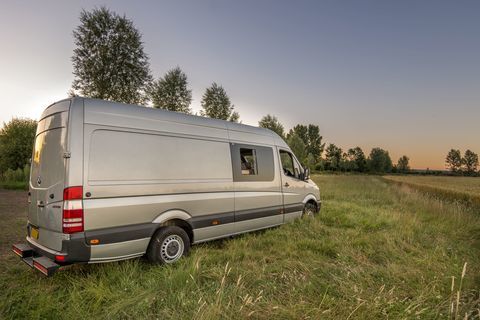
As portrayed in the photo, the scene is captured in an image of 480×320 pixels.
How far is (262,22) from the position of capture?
11820 millimetres

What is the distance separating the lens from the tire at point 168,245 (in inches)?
167

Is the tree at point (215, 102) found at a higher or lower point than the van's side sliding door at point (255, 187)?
higher

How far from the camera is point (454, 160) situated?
123750 mm

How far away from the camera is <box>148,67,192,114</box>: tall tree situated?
84.8 ft

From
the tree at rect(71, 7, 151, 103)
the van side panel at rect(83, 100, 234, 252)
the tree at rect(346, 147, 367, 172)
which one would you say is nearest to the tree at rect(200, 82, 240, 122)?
the tree at rect(71, 7, 151, 103)

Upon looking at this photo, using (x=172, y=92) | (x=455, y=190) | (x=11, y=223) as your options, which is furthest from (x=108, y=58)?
(x=455, y=190)

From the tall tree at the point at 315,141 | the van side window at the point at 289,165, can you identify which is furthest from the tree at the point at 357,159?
the van side window at the point at 289,165

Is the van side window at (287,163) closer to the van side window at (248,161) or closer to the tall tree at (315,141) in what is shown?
the van side window at (248,161)

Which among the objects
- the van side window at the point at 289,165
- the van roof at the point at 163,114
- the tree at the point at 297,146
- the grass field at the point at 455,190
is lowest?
the grass field at the point at 455,190

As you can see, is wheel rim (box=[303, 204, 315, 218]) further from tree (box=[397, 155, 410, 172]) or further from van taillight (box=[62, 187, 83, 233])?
tree (box=[397, 155, 410, 172])

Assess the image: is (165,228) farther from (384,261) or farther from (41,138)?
(384,261)

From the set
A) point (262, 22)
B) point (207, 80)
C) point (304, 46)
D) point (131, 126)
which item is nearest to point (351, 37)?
point (304, 46)

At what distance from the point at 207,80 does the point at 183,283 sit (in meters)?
30.3

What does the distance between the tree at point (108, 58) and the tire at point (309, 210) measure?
1591cm
